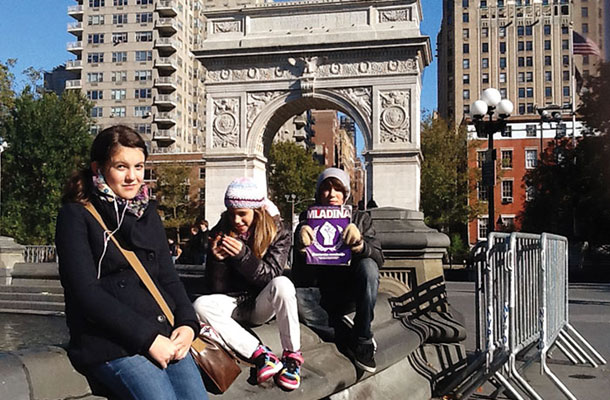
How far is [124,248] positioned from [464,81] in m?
99.2

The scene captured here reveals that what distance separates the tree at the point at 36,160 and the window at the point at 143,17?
107 feet

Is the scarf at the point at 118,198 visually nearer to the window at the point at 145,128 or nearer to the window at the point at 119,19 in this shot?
the window at the point at 145,128

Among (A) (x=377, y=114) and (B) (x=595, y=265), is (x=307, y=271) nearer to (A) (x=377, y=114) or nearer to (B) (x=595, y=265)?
(A) (x=377, y=114)

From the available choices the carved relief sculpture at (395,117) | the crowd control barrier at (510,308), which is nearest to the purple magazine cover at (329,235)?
the crowd control barrier at (510,308)

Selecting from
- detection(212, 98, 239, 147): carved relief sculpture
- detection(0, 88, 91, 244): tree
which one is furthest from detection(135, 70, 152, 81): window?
detection(212, 98, 239, 147): carved relief sculpture

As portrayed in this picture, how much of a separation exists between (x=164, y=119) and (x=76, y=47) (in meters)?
12.7

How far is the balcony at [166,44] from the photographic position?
2810 inches

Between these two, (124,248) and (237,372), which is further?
(237,372)

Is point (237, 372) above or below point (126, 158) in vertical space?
below

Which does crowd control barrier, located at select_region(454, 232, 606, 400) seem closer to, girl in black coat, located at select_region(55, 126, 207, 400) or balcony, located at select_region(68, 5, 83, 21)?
girl in black coat, located at select_region(55, 126, 207, 400)

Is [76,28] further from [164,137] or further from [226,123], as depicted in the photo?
[226,123]

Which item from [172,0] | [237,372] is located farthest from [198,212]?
[237,372]

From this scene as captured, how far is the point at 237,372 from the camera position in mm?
2779

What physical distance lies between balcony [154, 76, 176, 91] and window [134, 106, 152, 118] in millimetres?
2454
